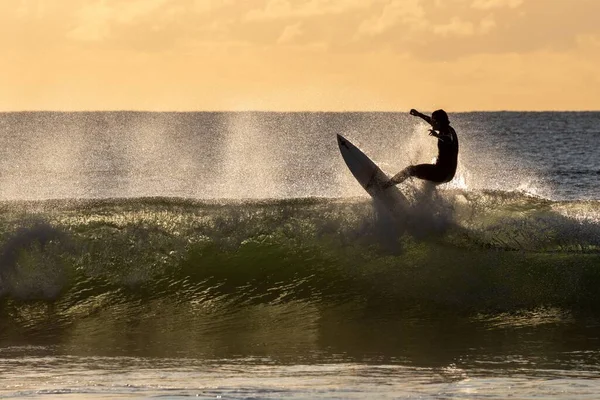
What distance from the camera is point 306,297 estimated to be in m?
15.8

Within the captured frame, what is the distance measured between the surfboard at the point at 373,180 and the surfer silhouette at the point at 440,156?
675mm

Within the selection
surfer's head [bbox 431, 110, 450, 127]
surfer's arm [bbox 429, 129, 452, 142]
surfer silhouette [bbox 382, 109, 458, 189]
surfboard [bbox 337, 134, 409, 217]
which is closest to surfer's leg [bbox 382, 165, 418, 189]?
surfer silhouette [bbox 382, 109, 458, 189]

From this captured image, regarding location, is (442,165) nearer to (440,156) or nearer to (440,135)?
(440,156)

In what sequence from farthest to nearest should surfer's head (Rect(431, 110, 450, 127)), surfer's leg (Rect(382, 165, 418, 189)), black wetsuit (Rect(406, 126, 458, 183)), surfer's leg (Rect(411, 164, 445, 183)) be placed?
surfer's leg (Rect(382, 165, 418, 189)) → surfer's leg (Rect(411, 164, 445, 183)) → black wetsuit (Rect(406, 126, 458, 183)) → surfer's head (Rect(431, 110, 450, 127))

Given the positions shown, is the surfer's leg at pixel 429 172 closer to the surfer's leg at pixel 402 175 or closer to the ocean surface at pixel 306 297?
the surfer's leg at pixel 402 175

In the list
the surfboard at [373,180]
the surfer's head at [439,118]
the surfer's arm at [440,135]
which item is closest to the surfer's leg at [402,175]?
the surfboard at [373,180]

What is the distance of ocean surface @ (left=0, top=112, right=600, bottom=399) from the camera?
1120 cm

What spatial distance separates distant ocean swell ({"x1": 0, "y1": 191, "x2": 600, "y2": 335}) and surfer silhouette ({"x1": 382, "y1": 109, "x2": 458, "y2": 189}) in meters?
1.15

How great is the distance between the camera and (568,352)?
12367 mm

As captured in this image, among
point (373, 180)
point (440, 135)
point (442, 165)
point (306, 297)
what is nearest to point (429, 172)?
point (442, 165)

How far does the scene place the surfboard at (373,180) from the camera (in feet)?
55.2

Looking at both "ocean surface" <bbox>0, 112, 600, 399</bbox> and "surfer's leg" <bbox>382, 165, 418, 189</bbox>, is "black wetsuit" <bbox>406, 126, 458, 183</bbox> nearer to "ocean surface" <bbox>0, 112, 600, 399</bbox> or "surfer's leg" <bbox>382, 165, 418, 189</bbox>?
"surfer's leg" <bbox>382, 165, 418, 189</bbox>

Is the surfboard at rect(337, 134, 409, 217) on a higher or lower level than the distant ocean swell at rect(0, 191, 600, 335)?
higher

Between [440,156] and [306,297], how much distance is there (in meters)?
2.66
